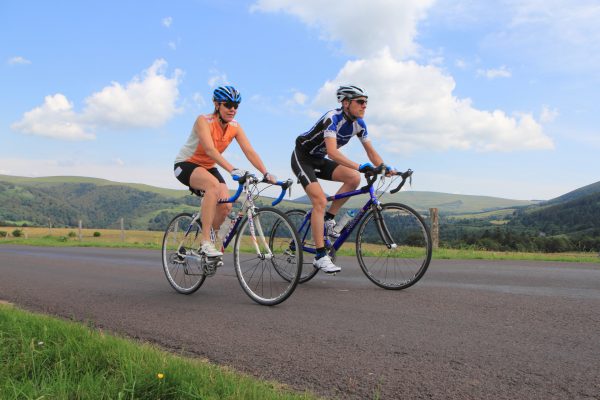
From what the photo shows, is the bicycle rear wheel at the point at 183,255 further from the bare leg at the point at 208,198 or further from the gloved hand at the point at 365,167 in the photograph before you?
the gloved hand at the point at 365,167

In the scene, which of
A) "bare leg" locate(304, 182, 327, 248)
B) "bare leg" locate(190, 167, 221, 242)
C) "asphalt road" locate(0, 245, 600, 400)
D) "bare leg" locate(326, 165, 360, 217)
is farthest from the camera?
"bare leg" locate(326, 165, 360, 217)

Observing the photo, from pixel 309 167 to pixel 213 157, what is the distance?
5.23 ft

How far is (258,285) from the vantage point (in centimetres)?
578

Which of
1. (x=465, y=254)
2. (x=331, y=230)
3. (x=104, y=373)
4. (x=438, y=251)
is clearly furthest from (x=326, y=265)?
(x=438, y=251)

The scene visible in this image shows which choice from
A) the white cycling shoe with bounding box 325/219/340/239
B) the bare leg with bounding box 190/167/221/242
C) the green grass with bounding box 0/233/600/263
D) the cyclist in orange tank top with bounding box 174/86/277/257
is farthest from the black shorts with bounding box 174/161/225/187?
the white cycling shoe with bounding box 325/219/340/239

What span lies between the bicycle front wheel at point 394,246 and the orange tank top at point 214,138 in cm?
206

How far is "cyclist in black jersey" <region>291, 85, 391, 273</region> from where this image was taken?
6145mm

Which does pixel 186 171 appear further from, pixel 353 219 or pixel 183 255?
pixel 353 219

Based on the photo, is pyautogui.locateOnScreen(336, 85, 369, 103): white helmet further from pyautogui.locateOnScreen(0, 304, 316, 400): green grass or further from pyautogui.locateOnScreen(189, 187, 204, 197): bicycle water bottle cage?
pyautogui.locateOnScreen(0, 304, 316, 400): green grass

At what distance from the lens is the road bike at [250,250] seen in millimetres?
→ 5461

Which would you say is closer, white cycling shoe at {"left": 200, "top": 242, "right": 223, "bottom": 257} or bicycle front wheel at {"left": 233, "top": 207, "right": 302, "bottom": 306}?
bicycle front wheel at {"left": 233, "top": 207, "right": 302, "bottom": 306}

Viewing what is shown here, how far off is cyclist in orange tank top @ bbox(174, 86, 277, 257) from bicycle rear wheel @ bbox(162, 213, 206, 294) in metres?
0.41

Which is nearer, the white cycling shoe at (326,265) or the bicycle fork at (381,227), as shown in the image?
the white cycling shoe at (326,265)

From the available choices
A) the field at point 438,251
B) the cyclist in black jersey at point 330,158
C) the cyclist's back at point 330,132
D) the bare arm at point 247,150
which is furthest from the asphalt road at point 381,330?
the cyclist's back at point 330,132
